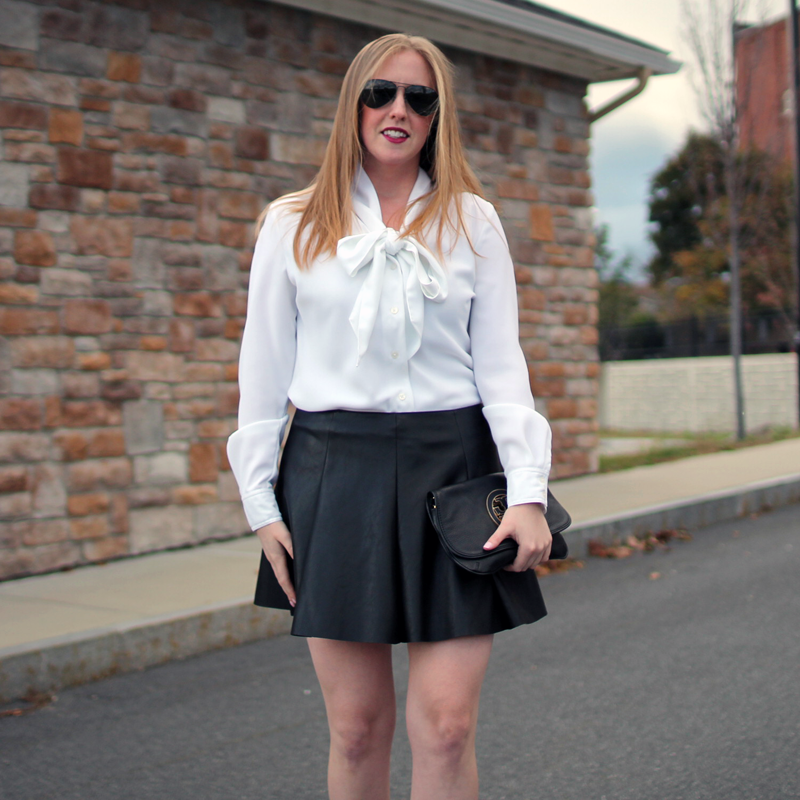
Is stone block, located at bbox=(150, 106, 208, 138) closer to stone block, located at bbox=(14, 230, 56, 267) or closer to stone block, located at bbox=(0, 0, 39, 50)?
stone block, located at bbox=(0, 0, 39, 50)

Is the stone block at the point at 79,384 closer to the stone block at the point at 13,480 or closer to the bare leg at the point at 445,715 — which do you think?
the stone block at the point at 13,480

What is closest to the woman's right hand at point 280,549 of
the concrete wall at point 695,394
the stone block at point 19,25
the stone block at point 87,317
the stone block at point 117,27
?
the stone block at point 87,317

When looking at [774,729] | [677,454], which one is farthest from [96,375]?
[677,454]

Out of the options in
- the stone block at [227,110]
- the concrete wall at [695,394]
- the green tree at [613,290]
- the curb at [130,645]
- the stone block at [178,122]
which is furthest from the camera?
the green tree at [613,290]

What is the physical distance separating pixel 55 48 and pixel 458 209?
16.5ft

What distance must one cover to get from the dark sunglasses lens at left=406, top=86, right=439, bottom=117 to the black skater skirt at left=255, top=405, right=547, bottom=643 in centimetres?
63

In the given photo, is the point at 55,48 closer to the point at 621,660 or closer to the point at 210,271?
the point at 210,271

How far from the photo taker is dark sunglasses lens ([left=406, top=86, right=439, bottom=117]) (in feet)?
6.92

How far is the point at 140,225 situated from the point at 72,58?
42.8 inches

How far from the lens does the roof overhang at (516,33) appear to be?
7715 mm

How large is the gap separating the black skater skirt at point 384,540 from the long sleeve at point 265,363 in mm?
117

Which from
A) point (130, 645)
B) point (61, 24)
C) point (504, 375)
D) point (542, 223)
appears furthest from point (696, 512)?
point (504, 375)

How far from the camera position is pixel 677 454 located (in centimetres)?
1177

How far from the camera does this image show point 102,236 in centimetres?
643
